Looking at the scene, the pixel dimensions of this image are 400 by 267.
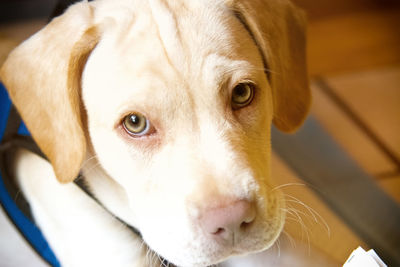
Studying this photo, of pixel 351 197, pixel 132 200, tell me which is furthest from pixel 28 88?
pixel 351 197

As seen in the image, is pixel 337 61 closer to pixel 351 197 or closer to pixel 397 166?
pixel 397 166

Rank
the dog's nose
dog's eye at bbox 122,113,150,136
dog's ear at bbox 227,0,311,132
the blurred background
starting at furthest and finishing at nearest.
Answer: the blurred background, dog's ear at bbox 227,0,311,132, dog's eye at bbox 122,113,150,136, the dog's nose

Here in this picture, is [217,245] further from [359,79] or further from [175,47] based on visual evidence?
[359,79]

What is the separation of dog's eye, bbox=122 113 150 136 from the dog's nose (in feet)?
0.81

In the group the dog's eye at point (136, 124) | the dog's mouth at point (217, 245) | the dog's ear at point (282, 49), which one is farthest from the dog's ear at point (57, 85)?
the dog's ear at point (282, 49)

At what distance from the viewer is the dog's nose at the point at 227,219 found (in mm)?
1070

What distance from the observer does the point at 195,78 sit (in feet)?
3.80

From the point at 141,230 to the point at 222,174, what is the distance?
0.95ft

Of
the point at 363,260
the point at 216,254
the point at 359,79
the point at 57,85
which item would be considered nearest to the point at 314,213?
the point at 363,260

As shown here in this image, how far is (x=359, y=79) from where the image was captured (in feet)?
8.21

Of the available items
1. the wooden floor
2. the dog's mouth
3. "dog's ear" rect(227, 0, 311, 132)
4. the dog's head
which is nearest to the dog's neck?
the dog's head

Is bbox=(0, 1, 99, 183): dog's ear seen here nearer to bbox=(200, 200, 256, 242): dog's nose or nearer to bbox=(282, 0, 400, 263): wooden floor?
bbox=(200, 200, 256, 242): dog's nose

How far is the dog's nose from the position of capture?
1070 millimetres

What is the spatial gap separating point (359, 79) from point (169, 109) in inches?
62.8
